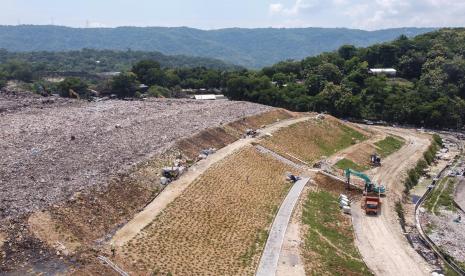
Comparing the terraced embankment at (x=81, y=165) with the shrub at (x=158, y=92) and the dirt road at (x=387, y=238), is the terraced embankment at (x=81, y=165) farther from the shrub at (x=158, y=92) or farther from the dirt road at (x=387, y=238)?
the shrub at (x=158, y=92)

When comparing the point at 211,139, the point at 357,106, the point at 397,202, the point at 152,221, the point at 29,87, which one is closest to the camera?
the point at 152,221

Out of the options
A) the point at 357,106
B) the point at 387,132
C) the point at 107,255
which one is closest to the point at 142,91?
the point at 357,106

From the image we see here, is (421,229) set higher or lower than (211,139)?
lower

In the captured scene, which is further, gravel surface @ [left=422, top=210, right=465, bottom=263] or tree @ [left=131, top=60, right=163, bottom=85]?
tree @ [left=131, top=60, right=163, bottom=85]

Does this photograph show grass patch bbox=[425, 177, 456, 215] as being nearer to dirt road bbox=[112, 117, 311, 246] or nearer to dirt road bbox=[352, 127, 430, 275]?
dirt road bbox=[352, 127, 430, 275]

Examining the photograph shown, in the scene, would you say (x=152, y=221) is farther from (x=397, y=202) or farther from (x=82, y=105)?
(x=82, y=105)

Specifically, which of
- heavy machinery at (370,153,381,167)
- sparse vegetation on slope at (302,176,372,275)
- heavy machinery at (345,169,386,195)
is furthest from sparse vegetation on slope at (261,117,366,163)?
sparse vegetation on slope at (302,176,372,275)

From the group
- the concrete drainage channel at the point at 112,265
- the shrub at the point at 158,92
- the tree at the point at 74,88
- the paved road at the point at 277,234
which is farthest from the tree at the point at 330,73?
the concrete drainage channel at the point at 112,265
